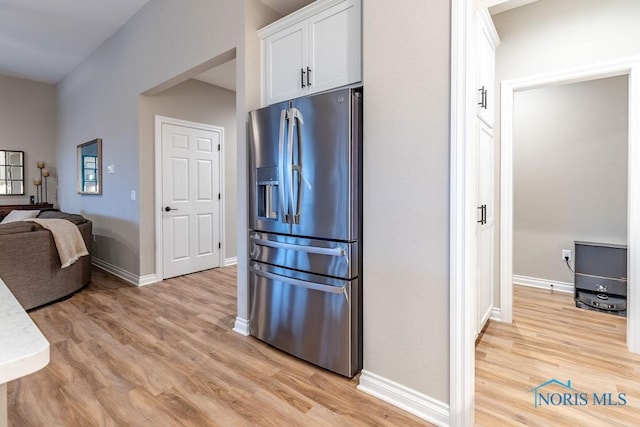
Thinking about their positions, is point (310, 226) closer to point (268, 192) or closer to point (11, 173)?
point (268, 192)

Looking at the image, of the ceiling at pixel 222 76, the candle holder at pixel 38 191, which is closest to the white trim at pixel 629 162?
the ceiling at pixel 222 76

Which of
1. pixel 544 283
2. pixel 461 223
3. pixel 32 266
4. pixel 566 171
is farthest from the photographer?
pixel 544 283

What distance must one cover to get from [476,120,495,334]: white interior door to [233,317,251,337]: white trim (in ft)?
5.60

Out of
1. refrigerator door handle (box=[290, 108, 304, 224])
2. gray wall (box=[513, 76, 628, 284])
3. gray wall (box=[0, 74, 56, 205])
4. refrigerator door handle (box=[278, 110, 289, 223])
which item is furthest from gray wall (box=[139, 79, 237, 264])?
gray wall (box=[513, 76, 628, 284])

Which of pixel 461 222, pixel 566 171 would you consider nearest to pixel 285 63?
pixel 461 222

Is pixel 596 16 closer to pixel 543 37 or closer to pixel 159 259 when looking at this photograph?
pixel 543 37

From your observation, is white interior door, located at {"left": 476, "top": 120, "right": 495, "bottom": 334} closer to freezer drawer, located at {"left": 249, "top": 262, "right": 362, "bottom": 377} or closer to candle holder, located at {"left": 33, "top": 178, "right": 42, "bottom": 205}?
freezer drawer, located at {"left": 249, "top": 262, "right": 362, "bottom": 377}

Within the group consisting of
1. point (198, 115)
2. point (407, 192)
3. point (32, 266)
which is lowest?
point (32, 266)

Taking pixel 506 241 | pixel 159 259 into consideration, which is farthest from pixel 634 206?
pixel 159 259

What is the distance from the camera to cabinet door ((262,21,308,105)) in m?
2.25

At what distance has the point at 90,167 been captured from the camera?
4.73 m

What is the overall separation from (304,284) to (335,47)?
152 centimetres

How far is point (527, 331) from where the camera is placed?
2.55 m

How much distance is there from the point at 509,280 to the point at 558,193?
1.50 meters
